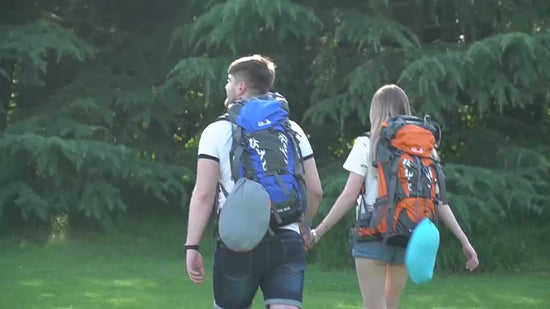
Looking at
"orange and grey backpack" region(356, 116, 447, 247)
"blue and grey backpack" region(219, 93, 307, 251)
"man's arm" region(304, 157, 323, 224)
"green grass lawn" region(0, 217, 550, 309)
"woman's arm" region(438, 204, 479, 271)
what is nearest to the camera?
"blue and grey backpack" region(219, 93, 307, 251)

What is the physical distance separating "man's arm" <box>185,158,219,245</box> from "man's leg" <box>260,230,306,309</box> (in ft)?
1.11

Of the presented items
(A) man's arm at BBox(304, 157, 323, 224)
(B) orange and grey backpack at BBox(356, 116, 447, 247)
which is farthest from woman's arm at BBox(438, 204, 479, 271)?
(A) man's arm at BBox(304, 157, 323, 224)

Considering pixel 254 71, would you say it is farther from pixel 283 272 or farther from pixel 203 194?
pixel 283 272

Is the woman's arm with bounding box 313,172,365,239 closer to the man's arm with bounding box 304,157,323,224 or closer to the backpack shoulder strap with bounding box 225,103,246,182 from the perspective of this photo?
the man's arm with bounding box 304,157,323,224

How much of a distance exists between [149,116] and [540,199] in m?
4.90

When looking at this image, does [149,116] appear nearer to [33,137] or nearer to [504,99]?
[33,137]

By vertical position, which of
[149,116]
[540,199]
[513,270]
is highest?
[149,116]

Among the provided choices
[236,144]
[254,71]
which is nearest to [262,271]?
[236,144]

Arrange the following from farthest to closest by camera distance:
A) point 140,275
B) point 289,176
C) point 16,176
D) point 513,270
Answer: point 16,176 < point 513,270 < point 140,275 < point 289,176

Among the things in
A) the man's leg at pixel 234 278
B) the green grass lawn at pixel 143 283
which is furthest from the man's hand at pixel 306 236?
the green grass lawn at pixel 143 283

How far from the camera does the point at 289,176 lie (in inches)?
198

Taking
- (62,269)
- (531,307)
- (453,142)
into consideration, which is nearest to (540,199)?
(453,142)

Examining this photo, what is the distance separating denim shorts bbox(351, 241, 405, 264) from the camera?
19.2 ft

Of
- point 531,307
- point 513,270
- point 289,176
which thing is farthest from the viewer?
point 513,270
